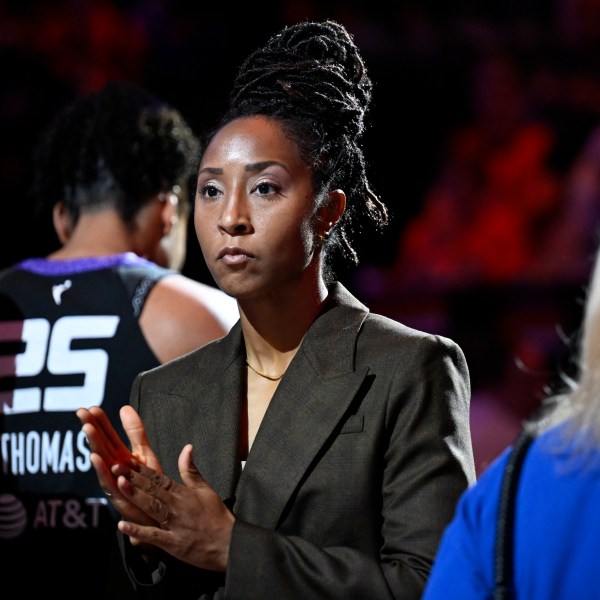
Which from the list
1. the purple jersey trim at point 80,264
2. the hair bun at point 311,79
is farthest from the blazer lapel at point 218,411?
the purple jersey trim at point 80,264

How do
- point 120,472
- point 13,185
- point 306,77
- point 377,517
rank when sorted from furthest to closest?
point 13,185, point 306,77, point 377,517, point 120,472

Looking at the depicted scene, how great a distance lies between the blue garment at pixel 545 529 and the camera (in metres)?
0.98

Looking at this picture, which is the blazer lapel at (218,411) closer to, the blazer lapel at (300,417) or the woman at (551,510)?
the blazer lapel at (300,417)

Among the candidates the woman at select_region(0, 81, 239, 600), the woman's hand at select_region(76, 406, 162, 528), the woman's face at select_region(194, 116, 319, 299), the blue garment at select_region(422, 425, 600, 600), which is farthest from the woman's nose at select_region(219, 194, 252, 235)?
the blue garment at select_region(422, 425, 600, 600)

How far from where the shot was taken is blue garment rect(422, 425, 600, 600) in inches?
38.7

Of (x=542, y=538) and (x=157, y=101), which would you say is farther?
(x=157, y=101)

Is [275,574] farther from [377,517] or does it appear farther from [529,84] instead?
[529,84]

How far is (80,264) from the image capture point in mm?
2510

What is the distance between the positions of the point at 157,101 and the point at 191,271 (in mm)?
906

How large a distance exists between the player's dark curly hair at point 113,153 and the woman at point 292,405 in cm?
78

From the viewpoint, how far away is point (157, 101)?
111 inches

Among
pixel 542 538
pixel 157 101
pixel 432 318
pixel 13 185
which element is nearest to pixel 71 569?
pixel 157 101

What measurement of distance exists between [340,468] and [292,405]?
5.8 inches

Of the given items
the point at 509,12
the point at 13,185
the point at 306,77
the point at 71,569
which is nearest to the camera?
the point at 306,77
